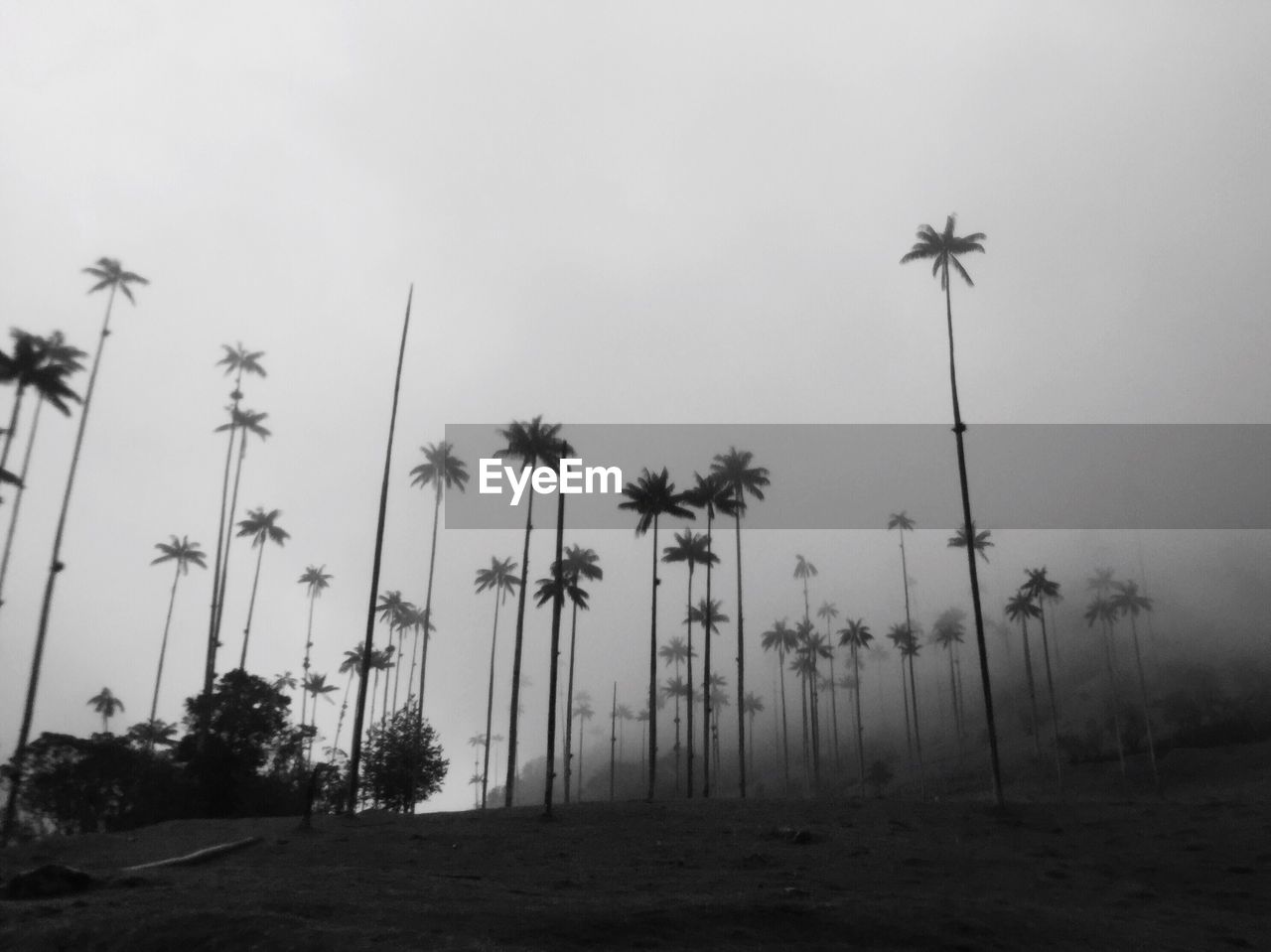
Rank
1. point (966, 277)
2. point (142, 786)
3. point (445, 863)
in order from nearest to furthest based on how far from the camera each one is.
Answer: point (445, 863) → point (966, 277) → point (142, 786)

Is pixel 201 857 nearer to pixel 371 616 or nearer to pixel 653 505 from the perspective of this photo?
pixel 371 616

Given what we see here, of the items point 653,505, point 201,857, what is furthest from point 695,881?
point 653,505

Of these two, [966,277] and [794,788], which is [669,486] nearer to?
[966,277]

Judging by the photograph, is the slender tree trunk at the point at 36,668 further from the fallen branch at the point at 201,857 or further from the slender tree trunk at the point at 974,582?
the slender tree trunk at the point at 974,582

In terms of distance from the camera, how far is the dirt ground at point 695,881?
55.4ft

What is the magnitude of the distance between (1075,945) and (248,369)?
72.9 m

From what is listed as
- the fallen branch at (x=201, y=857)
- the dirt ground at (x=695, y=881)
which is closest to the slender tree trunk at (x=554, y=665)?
the dirt ground at (x=695, y=881)

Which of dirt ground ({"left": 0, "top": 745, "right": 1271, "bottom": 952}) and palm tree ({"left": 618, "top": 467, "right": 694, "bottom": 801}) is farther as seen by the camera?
palm tree ({"left": 618, "top": 467, "right": 694, "bottom": 801})

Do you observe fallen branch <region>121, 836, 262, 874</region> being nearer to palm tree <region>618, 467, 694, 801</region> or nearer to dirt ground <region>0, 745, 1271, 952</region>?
dirt ground <region>0, 745, 1271, 952</region>

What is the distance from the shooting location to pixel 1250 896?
2556 cm

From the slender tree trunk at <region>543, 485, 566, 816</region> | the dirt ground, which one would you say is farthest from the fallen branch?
the slender tree trunk at <region>543, 485, 566, 816</region>

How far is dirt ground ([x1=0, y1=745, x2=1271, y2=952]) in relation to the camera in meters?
16.9

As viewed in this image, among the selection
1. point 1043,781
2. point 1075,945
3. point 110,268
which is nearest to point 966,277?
point 1075,945

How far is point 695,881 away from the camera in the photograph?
2473 centimetres
